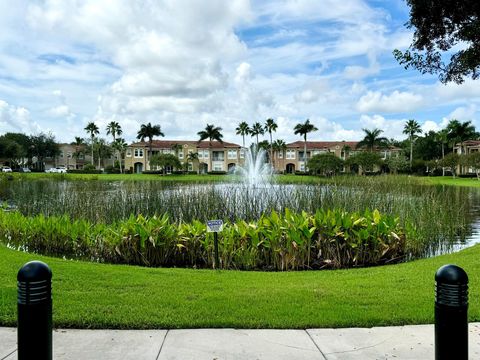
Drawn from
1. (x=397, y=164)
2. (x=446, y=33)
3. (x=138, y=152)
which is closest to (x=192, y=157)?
(x=138, y=152)

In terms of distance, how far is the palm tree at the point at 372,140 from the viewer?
70688 millimetres

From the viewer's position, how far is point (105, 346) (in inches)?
154

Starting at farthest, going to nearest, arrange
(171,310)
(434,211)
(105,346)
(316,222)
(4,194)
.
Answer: (4,194)
(434,211)
(316,222)
(171,310)
(105,346)

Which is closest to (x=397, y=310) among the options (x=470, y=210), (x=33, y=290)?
(x=33, y=290)

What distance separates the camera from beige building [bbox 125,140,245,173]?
83.6 m

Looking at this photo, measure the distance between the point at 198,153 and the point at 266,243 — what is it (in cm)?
7611

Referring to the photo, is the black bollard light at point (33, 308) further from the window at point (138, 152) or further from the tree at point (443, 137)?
the window at point (138, 152)

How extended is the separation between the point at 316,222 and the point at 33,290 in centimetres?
695

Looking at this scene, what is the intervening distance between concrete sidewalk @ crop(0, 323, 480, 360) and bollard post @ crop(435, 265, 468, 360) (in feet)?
3.50

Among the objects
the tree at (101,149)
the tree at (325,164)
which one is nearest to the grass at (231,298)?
the tree at (325,164)

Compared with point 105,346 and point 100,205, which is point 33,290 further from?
point 100,205

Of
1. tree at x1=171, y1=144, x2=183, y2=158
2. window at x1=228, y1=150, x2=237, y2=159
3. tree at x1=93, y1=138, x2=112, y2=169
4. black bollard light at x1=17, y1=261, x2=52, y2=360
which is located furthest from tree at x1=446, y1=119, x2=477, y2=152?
black bollard light at x1=17, y1=261, x2=52, y2=360

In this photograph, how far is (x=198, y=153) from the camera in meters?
84.2

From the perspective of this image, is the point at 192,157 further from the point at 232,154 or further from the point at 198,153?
the point at 232,154
